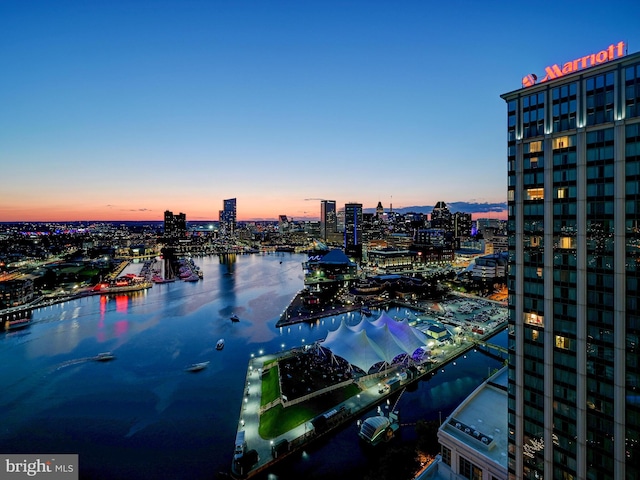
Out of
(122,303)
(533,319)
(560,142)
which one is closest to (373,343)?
(533,319)

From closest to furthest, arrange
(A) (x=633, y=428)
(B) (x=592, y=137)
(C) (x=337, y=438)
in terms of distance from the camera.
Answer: (A) (x=633, y=428)
(B) (x=592, y=137)
(C) (x=337, y=438)

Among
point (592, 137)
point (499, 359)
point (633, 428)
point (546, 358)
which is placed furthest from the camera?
point (499, 359)

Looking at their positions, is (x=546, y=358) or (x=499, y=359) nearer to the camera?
(x=546, y=358)

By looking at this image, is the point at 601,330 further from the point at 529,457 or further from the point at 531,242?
the point at 529,457

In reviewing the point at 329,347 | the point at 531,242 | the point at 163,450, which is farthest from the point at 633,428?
the point at 163,450

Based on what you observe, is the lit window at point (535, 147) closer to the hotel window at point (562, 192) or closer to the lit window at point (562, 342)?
the hotel window at point (562, 192)

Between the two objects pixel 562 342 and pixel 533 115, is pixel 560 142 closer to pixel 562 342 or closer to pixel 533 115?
pixel 533 115

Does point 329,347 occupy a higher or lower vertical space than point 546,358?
lower
